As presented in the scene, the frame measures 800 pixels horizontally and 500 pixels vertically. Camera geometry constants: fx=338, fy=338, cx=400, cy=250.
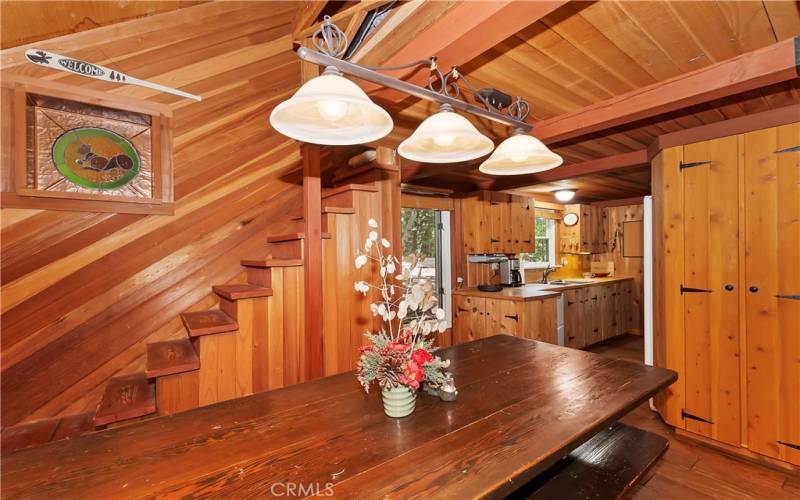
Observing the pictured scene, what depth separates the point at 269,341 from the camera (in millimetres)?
1962

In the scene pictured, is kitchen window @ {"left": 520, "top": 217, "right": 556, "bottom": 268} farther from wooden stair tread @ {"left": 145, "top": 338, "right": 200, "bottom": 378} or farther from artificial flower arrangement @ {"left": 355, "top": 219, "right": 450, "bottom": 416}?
wooden stair tread @ {"left": 145, "top": 338, "right": 200, "bottom": 378}

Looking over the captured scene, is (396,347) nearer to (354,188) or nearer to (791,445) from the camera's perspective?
(354,188)

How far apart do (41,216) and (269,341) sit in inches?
54.5

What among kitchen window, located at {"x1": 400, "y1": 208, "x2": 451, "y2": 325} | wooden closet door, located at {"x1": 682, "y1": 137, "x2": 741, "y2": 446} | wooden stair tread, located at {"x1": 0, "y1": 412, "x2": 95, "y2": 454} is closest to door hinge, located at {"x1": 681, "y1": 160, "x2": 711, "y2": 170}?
wooden closet door, located at {"x1": 682, "y1": 137, "x2": 741, "y2": 446}

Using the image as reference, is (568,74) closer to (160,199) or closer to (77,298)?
(160,199)

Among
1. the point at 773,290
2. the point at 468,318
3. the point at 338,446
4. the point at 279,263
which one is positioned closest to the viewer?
the point at 338,446

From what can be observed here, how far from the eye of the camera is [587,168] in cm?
338

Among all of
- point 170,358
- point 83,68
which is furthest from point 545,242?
point 83,68

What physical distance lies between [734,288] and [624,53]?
183cm

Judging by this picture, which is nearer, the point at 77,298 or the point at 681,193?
the point at 77,298

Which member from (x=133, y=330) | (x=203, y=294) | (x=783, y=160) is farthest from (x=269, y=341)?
(x=783, y=160)

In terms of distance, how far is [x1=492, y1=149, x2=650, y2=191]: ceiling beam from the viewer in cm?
311

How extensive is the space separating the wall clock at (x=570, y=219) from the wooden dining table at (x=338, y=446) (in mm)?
4479

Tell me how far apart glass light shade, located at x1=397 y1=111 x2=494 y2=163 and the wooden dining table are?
3.26 feet
